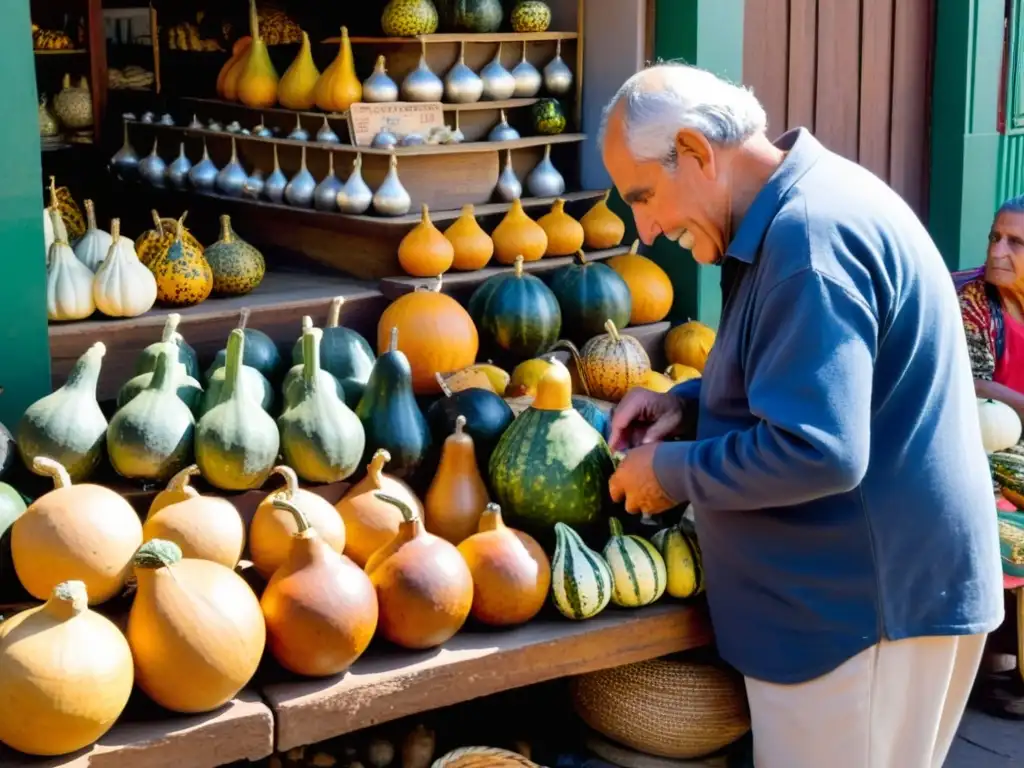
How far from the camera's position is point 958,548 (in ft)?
8.41

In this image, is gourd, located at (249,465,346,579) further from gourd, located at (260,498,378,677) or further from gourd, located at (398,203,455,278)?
gourd, located at (398,203,455,278)

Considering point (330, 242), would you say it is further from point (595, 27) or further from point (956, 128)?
point (956, 128)

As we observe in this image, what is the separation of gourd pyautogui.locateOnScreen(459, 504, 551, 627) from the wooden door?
122 inches

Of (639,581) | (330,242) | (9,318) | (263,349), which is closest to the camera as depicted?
(639,581)

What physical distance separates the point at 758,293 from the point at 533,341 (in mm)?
2097

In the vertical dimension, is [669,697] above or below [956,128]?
below

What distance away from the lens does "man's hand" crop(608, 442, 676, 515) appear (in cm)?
266

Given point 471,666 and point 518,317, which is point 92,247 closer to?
point 518,317

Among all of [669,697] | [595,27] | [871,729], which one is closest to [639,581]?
[669,697]

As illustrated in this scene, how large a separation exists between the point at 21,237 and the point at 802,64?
3697 millimetres

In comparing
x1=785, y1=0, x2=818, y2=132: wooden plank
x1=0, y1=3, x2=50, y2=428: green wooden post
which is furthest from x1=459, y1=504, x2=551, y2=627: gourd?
x1=785, y1=0, x2=818, y2=132: wooden plank

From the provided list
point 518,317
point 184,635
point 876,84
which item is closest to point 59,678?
point 184,635

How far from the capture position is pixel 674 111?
2.39 m

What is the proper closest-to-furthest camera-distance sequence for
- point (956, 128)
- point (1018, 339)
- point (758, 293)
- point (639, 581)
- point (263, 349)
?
point (758, 293)
point (639, 581)
point (263, 349)
point (1018, 339)
point (956, 128)
